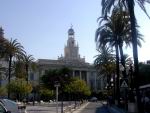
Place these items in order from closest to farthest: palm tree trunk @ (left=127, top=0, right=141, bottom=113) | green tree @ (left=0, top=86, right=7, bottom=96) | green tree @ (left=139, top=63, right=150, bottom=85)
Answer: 1. palm tree trunk @ (left=127, top=0, right=141, bottom=113)
2. green tree @ (left=0, top=86, right=7, bottom=96)
3. green tree @ (left=139, top=63, right=150, bottom=85)

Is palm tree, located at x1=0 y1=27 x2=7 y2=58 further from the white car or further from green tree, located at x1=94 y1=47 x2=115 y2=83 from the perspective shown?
the white car

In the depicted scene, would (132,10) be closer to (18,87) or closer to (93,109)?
(93,109)

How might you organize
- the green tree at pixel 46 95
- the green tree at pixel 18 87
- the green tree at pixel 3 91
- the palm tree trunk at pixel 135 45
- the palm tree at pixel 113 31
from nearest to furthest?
the palm tree trunk at pixel 135 45 → the palm tree at pixel 113 31 → the green tree at pixel 3 91 → the green tree at pixel 18 87 → the green tree at pixel 46 95

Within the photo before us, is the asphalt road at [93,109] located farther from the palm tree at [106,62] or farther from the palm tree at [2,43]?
the palm tree at [2,43]

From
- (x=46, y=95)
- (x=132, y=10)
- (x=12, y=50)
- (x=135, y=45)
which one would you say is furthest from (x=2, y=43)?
(x=46, y=95)

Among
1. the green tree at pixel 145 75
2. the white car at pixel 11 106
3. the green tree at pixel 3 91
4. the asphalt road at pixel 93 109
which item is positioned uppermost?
the green tree at pixel 145 75

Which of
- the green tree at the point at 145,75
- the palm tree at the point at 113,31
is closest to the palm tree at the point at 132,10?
the palm tree at the point at 113,31

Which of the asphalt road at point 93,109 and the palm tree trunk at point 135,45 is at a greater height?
the palm tree trunk at point 135,45

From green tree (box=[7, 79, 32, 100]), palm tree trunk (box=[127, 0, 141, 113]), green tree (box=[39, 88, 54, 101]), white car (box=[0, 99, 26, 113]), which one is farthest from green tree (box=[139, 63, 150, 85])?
white car (box=[0, 99, 26, 113])

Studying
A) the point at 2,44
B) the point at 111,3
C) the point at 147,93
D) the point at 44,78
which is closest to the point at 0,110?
the point at 111,3

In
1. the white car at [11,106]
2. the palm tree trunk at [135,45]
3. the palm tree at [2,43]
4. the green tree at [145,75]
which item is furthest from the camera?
the green tree at [145,75]

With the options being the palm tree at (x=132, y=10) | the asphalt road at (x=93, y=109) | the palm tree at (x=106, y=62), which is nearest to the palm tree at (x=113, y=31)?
the asphalt road at (x=93, y=109)

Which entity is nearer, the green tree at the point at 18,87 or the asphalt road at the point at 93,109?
the asphalt road at the point at 93,109

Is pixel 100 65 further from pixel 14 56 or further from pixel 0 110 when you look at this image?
pixel 0 110
